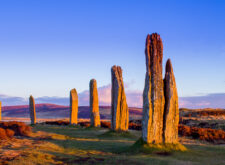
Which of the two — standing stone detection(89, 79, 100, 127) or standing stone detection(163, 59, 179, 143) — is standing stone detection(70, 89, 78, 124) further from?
Result: standing stone detection(163, 59, 179, 143)

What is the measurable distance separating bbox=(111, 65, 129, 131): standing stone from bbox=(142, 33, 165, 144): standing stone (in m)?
5.60

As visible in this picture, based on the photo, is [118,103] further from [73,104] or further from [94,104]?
[73,104]

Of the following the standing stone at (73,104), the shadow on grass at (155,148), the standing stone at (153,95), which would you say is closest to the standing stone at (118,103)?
the standing stone at (153,95)

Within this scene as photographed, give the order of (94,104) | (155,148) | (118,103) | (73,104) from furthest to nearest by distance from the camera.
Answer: (73,104) < (94,104) < (118,103) < (155,148)

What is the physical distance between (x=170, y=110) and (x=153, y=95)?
110cm

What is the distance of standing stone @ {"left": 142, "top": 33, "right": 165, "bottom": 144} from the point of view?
1180cm

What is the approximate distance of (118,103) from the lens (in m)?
17.6

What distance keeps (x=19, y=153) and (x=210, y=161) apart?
7628mm

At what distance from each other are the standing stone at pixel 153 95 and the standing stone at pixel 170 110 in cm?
24

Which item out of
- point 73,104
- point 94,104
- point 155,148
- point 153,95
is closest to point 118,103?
point 153,95

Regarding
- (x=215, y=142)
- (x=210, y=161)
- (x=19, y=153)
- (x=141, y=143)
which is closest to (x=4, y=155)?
(x=19, y=153)

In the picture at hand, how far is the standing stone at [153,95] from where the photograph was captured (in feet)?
38.7

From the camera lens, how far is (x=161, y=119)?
1202cm

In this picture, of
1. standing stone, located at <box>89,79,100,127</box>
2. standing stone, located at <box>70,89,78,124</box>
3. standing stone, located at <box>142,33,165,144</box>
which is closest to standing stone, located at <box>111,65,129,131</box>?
standing stone, located at <box>89,79,100,127</box>
